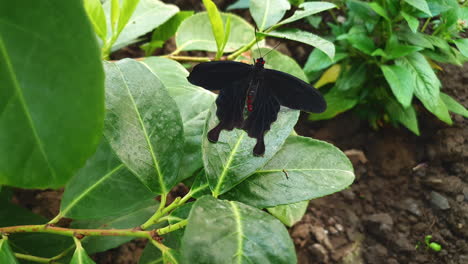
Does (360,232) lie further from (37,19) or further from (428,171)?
(37,19)

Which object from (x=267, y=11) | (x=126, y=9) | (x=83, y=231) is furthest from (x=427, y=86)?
(x=83, y=231)

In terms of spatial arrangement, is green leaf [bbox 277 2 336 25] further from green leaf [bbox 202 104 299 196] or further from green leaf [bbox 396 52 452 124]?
green leaf [bbox 396 52 452 124]

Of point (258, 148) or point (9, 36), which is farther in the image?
point (258, 148)

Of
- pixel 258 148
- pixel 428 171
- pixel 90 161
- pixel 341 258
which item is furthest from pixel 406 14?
pixel 90 161

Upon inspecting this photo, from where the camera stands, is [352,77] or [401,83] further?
[352,77]

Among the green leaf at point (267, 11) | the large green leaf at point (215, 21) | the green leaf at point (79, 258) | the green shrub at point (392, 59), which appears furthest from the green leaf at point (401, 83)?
the green leaf at point (79, 258)

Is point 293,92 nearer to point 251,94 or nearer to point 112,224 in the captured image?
point 251,94
